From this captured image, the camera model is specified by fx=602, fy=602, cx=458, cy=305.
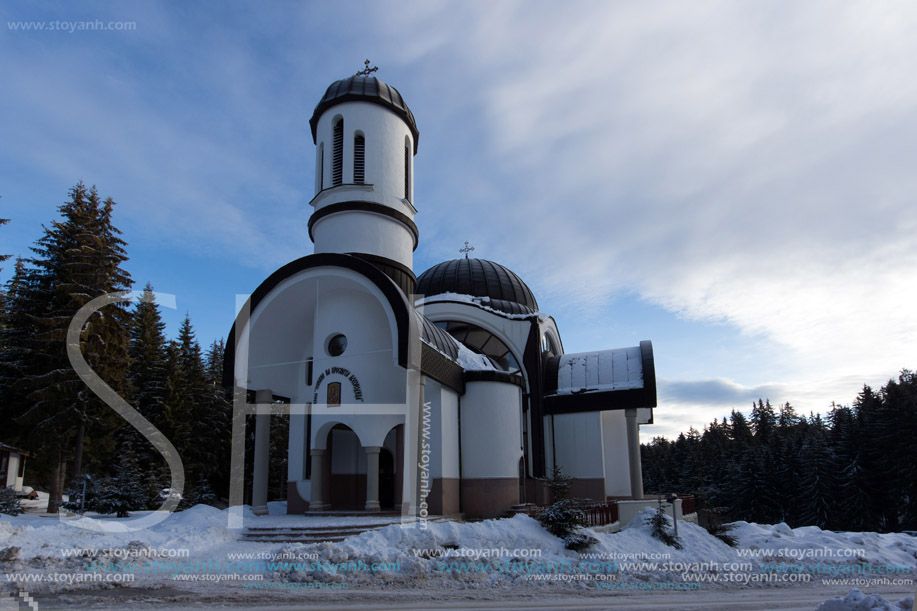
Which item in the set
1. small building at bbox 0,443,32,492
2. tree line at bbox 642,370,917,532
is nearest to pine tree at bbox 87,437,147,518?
small building at bbox 0,443,32,492

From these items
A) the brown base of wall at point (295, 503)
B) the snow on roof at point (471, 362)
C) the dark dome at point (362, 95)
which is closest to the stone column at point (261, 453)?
the brown base of wall at point (295, 503)

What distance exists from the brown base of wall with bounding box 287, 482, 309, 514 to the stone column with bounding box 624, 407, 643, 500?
33.6 feet

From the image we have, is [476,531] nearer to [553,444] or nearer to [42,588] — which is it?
[42,588]

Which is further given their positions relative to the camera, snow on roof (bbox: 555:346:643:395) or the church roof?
snow on roof (bbox: 555:346:643:395)

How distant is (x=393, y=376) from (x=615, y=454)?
32.3 ft

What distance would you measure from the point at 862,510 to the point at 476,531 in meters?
36.5

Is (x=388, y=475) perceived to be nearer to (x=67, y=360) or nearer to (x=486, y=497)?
(x=486, y=497)

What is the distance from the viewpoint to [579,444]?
66.6ft

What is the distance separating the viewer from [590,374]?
2134 centimetres

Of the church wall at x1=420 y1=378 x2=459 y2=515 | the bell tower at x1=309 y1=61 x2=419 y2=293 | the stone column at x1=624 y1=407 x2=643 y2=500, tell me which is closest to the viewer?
the church wall at x1=420 y1=378 x2=459 y2=515

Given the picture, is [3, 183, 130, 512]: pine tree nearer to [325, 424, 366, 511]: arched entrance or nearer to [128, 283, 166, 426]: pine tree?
[128, 283, 166, 426]: pine tree

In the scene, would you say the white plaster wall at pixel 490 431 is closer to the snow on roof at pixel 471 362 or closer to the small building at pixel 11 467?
the snow on roof at pixel 471 362

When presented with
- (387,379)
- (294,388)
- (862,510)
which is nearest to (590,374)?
(387,379)

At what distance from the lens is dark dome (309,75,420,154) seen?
63.1 ft
